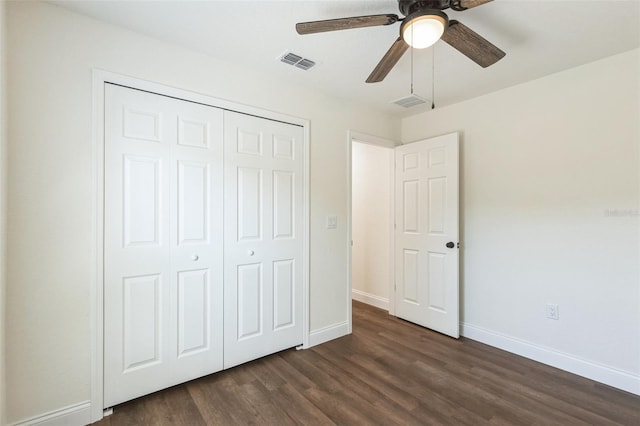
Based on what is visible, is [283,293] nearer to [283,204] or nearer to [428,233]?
[283,204]

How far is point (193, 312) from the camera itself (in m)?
2.18

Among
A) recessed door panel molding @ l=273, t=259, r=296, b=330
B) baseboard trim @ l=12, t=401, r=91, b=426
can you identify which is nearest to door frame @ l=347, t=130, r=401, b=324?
recessed door panel molding @ l=273, t=259, r=296, b=330

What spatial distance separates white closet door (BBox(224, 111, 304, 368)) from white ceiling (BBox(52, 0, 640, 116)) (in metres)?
0.55

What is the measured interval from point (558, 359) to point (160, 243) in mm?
3343

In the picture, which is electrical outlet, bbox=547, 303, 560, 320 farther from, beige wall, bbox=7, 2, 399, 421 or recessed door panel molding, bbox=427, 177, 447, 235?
beige wall, bbox=7, 2, 399, 421

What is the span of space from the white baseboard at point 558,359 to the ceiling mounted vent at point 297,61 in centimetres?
300

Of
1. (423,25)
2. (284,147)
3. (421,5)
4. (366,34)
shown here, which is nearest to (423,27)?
(423,25)

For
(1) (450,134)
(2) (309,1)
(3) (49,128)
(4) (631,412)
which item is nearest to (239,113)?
(2) (309,1)

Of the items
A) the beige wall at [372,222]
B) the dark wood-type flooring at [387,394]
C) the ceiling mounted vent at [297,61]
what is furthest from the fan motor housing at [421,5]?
the dark wood-type flooring at [387,394]

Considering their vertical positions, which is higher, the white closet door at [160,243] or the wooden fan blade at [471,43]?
the wooden fan blade at [471,43]

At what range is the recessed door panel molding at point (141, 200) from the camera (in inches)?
75.5

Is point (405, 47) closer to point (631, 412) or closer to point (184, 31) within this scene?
point (184, 31)

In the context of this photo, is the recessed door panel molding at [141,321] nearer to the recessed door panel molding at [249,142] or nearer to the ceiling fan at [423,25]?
the recessed door panel molding at [249,142]

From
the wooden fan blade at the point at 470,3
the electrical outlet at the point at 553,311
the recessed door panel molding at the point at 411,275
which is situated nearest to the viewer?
the wooden fan blade at the point at 470,3
